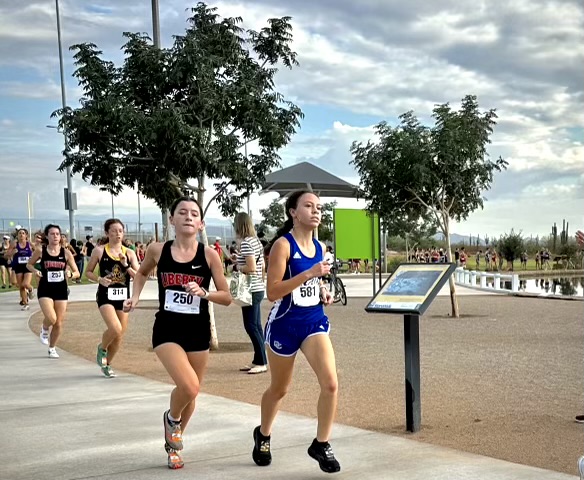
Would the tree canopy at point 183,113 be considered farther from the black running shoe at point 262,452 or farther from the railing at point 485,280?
the railing at point 485,280

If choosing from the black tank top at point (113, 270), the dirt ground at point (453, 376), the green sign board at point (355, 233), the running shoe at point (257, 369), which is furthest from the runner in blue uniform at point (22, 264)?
the running shoe at point (257, 369)

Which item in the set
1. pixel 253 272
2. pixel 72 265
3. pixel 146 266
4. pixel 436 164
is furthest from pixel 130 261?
pixel 436 164

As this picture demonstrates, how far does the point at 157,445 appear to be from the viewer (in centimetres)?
602

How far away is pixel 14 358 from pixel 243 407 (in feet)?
17.0

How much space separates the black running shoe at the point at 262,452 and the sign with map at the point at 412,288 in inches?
63.1

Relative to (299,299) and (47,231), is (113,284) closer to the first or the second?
(47,231)

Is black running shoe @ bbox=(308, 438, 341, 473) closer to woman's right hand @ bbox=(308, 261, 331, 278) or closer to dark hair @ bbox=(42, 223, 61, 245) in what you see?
woman's right hand @ bbox=(308, 261, 331, 278)

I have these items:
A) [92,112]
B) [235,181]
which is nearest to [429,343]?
[235,181]

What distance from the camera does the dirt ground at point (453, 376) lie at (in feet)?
20.5

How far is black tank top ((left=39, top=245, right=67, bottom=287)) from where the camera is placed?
36.0 ft

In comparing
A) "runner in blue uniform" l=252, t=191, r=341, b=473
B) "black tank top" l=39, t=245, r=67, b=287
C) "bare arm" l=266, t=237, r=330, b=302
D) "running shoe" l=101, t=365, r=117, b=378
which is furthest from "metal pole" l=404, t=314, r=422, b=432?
"black tank top" l=39, t=245, r=67, b=287

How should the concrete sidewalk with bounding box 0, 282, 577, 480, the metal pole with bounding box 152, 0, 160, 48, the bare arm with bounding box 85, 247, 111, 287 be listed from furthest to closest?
the metal pole with bounding box 152, 0, 160, 48
the bare arm with bounding box 85, 247, 111, 287
the concrete sidewalk with bounding box 0, 282, 577, 480

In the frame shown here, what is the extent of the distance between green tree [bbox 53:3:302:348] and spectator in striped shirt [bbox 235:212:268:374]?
194 centimetres

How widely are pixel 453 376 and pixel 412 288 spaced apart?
299cm
